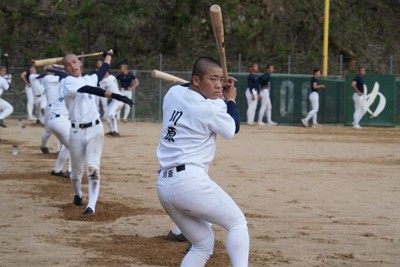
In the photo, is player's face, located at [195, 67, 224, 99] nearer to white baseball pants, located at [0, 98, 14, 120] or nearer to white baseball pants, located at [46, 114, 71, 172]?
white baseball pants, located at [46, 114, 71, 172]

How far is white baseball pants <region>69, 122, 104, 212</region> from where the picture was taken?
12.0 metres

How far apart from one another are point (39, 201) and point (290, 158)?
8495 millimetres

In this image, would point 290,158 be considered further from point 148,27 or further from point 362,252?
point 148,27

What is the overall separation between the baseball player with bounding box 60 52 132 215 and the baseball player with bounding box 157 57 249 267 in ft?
15.0

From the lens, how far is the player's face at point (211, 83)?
7234mm

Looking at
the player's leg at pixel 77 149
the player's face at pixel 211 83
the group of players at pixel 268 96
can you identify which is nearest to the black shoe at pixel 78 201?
the player's leg at pixel 77 149

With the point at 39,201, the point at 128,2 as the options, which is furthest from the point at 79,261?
the point at 128,2

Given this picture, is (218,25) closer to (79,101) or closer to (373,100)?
(79,101)

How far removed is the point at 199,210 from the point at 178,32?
37.2 metres

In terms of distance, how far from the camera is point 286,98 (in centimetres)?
3588

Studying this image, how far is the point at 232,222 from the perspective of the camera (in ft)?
23.4

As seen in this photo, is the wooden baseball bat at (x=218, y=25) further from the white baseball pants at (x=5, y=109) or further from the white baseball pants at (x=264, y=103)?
the white baseball pants at (x=264, y=103)

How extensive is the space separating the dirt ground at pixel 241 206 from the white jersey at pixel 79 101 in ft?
4.28

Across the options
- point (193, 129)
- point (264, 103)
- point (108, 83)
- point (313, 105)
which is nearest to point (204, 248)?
point (193, 129)
